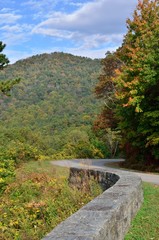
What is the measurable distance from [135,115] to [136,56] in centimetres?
345

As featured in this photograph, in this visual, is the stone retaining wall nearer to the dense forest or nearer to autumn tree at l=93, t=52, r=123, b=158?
the dense forest

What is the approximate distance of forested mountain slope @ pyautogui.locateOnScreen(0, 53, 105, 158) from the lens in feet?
171

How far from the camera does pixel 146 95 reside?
66.6 ft

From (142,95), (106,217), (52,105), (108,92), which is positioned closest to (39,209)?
(106,217)

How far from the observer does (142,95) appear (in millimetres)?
19672

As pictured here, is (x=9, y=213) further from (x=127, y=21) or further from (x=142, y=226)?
(x=127, y=21)

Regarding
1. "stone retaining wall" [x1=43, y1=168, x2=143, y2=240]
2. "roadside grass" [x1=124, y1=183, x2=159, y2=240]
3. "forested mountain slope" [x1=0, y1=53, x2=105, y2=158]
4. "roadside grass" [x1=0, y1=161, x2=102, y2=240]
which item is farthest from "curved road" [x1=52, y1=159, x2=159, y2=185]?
"forested mountain slope" [x1=0, y1=53, x2=105, y2=158]

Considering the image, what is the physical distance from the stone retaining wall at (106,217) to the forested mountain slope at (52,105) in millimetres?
27387

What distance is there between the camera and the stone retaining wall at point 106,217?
16.2 feet

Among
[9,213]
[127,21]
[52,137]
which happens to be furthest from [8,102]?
[9,213]

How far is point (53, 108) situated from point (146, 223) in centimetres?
7008

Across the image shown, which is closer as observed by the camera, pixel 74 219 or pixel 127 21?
pixel 74 219

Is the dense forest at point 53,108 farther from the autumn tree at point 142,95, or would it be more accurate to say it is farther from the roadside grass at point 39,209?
the roadside grass at point 39,209

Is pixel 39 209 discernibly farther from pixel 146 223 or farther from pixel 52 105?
pixel 52 105
